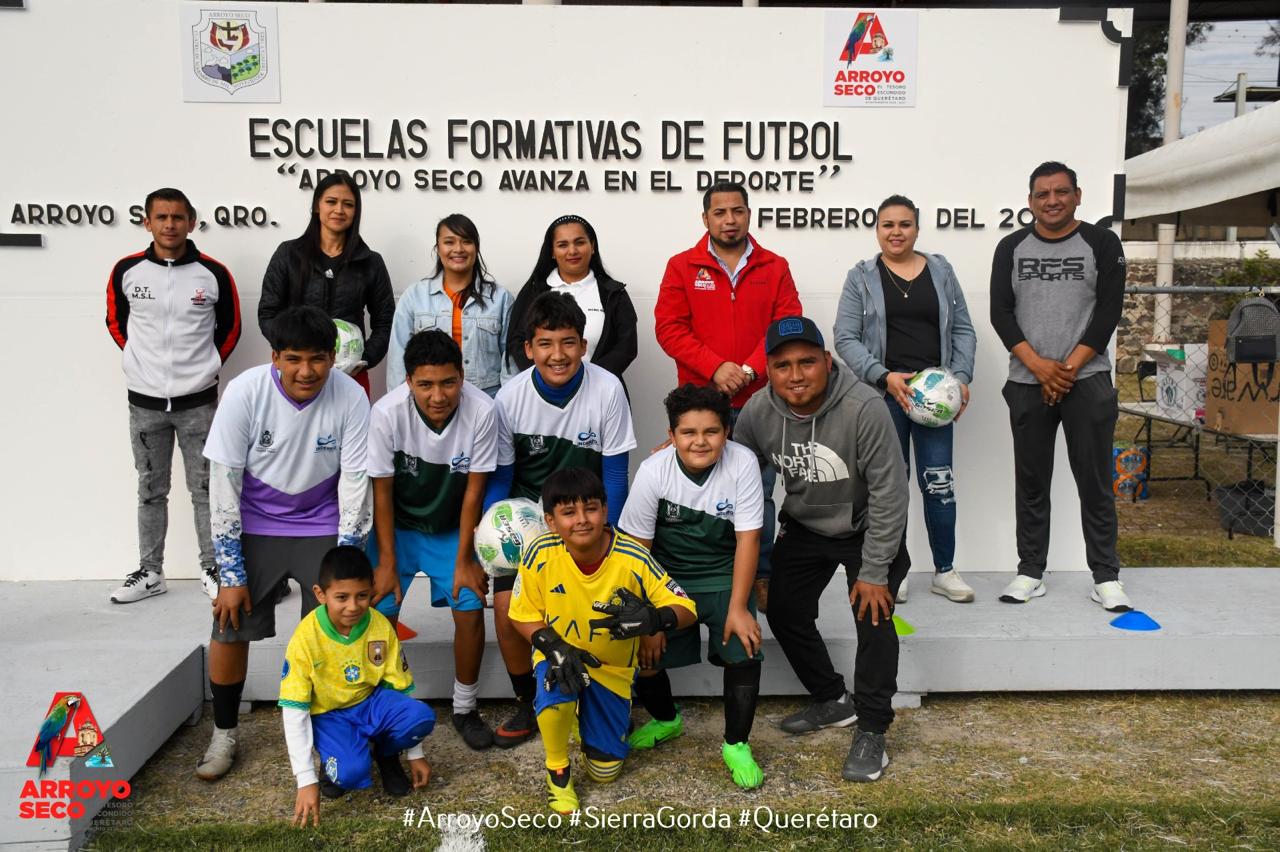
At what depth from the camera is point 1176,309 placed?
18.6 meters

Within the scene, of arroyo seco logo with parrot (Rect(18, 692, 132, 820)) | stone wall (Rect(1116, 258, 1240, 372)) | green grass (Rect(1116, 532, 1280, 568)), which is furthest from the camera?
stone wall (Rect(1116, 258, 1240, 372))

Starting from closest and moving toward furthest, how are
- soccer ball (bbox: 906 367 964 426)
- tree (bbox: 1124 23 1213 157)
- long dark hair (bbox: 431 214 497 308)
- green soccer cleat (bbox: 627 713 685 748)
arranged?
green soccer cleat (bbox: 627 713 685 748), soccer ball (bbox: 906 367 964 426), long dark hair (bbox: 431 214 497 308), tree (bbox: 1124 23 1213 157)

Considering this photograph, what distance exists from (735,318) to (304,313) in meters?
1.82

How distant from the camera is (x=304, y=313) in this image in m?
3.34

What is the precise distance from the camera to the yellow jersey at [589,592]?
3299 millimetres

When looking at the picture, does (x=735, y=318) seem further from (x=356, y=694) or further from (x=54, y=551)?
(x=54, y=551)

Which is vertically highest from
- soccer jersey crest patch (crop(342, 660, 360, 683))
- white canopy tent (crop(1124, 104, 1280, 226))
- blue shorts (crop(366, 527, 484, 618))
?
white canopy tent (crop(1124, 104, 1280, 226))

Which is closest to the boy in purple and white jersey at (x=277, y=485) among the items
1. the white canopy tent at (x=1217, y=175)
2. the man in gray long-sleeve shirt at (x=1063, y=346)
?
the man in gray long-sleeve shirt at (x=1063, y=346)

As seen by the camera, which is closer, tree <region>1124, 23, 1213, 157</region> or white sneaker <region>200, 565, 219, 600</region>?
white sneaker <region>200, 565, 219, 600</region>

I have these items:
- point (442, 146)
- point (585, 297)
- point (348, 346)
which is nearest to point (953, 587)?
point (585, 297)

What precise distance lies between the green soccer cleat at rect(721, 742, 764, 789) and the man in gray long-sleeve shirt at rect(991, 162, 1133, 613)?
1.74m

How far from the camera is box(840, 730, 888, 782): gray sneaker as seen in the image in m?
3.42

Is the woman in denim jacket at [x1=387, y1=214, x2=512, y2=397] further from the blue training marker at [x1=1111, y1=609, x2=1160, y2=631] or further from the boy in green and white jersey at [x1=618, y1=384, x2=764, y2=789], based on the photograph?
the blue training marker at [x1=1111, y1=609, x2=1160, y2=631]

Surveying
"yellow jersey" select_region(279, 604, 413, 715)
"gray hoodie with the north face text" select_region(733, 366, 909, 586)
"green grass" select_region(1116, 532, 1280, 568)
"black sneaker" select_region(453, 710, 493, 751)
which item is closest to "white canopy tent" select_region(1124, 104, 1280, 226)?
"green grass" select_region(1116, 532, 1280, 568)
